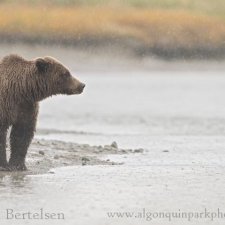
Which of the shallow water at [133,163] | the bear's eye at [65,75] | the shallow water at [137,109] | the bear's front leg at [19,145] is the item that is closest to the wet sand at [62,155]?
the bear's front leg at [19,145]

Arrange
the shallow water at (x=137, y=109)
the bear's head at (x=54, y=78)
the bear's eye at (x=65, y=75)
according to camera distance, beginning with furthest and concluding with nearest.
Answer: the shallow water at (x=137, y=109) → the bear's eye at (x=65, y=75) → the bear's head at (x=54, y=78)

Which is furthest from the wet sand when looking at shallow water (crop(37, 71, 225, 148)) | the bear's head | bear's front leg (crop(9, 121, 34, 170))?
shallow water (crop(37, 71, 225, 148))

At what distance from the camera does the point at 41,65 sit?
11.2 metres

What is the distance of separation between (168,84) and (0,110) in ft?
73.6

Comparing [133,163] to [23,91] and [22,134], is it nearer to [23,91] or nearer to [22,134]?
[22,134]

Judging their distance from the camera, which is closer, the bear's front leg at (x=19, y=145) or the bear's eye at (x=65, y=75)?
the bear's front leg at (x=19, y=145)

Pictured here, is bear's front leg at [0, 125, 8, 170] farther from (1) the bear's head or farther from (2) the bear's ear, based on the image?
(2) the bear's ear

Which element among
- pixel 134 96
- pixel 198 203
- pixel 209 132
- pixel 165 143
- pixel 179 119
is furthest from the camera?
pixel 134 96

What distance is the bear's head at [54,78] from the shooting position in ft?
36.8

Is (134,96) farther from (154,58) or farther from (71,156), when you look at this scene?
(71,156)

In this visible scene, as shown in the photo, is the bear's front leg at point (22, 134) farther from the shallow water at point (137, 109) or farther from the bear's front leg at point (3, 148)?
the shallow water at point (137, 109)

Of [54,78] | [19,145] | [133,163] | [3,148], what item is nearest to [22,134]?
[19,145]

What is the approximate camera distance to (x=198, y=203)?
31.1 ft

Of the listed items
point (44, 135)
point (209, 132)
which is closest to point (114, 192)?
point (44, 135)
